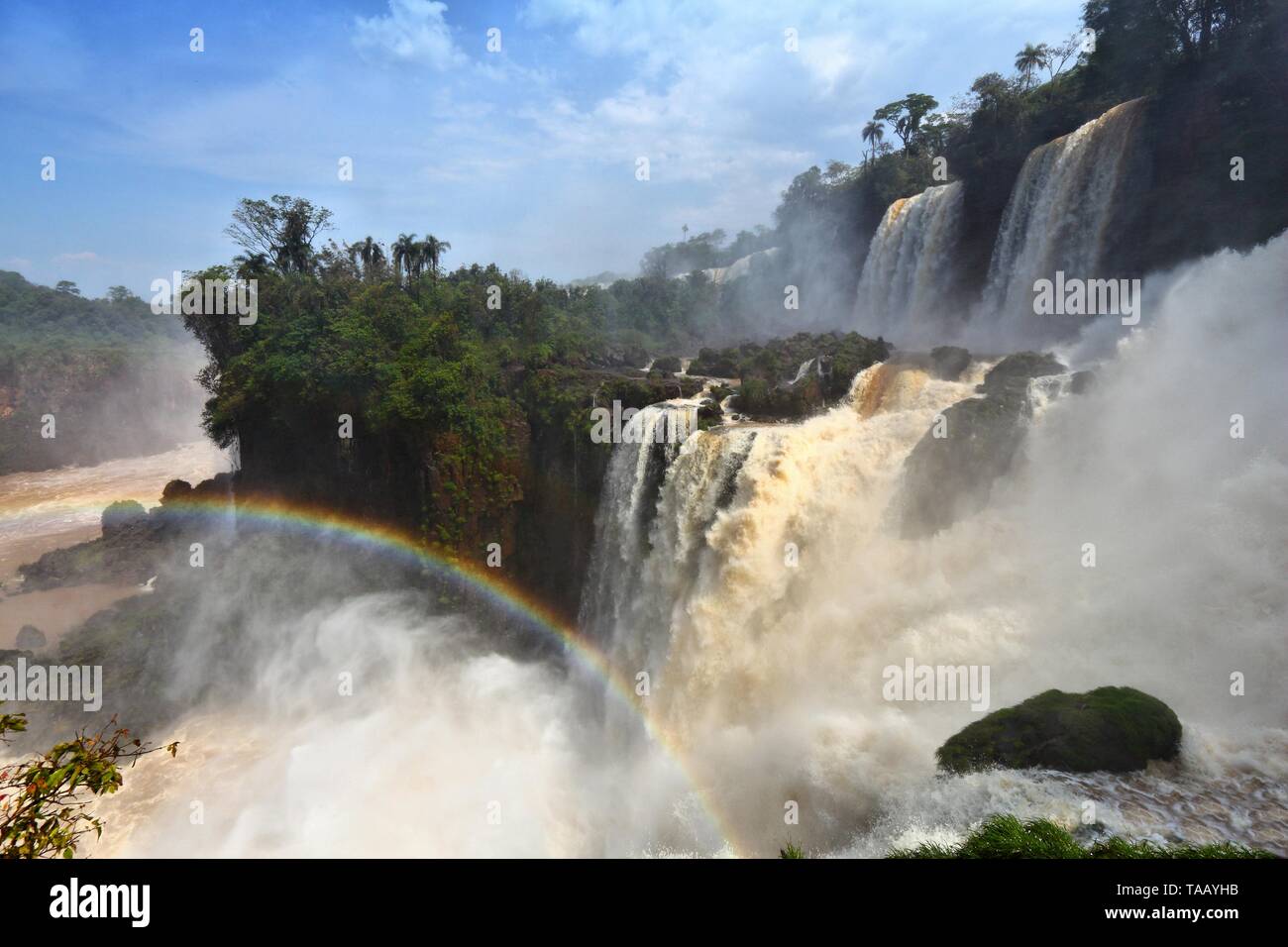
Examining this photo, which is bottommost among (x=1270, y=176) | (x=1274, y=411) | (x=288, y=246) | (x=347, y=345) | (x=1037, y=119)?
(x=1274, y=411)

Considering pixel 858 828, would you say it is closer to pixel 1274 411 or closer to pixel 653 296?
pixel 1274 411

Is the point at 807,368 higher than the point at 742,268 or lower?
lower

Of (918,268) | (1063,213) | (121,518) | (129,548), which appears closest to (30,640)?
(129,548)

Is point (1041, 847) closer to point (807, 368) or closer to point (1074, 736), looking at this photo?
point (1074, 736)

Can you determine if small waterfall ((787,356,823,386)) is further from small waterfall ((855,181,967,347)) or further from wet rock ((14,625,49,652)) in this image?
wet rock ((14,625,49,652))

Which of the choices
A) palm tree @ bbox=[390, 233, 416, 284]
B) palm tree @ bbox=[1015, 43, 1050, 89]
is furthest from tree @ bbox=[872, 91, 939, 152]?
palm tree @ bbox=[390, 233, 416, 284]
